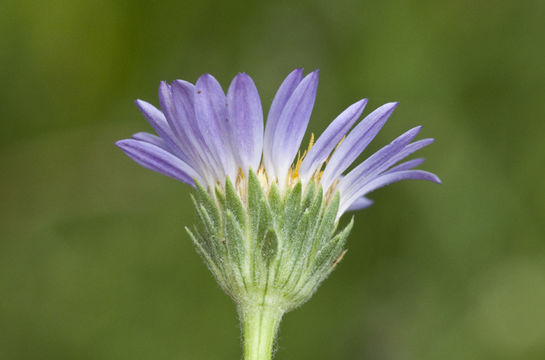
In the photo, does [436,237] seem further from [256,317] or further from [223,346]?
[256,317]

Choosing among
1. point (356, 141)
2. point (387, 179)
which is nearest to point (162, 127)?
point (356, 141)

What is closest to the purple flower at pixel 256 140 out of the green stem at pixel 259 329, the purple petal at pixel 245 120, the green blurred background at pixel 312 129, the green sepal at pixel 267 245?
the purple petal at pixel 245 120

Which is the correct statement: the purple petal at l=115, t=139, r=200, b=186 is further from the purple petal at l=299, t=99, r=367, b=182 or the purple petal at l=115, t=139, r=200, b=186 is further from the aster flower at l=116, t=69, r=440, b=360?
the purple petal at l=299, t=99, r=367, b=182

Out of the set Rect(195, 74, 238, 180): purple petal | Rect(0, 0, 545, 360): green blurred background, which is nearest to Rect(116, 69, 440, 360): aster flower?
Rect(195, 74, 238, 180): purple petal

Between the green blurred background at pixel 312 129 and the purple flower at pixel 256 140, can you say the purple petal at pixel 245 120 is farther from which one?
the green blurred background at pixel 312 129

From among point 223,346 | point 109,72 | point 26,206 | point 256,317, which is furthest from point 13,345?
point 256,317

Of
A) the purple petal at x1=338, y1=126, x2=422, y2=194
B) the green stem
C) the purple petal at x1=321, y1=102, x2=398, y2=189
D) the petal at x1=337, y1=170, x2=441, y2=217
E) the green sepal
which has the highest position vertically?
the purple petal at x1=321, y1=102, x2=398, y2=189
